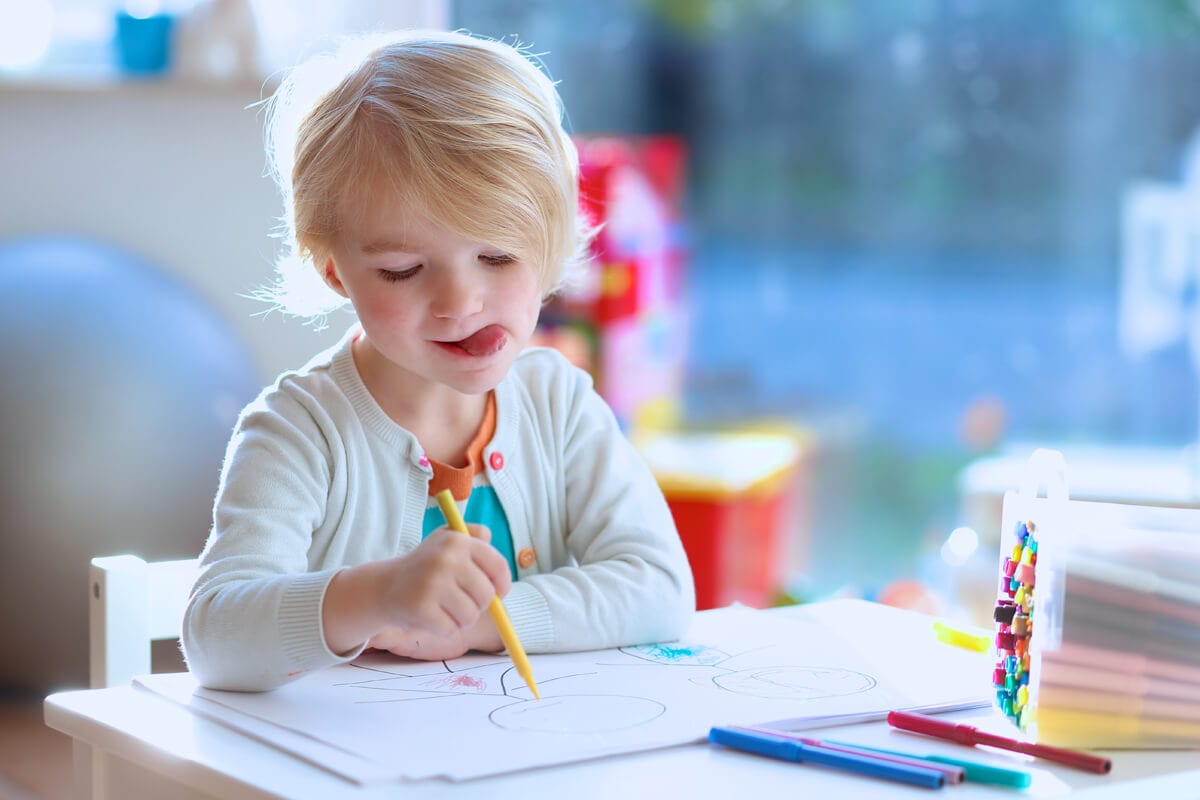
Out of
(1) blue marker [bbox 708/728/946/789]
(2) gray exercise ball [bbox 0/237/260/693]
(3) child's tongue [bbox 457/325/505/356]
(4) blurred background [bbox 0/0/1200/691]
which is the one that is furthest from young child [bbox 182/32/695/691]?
(4) blurred background [bbox 0/0/1200/691]

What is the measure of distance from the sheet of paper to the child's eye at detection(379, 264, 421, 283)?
0.63 ft

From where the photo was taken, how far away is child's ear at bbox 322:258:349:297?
791mm

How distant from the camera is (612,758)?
56cm

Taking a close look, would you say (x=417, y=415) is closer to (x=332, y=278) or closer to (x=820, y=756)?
(x=332, y=278)

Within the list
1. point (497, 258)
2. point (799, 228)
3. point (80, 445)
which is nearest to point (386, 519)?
point (497, 258)

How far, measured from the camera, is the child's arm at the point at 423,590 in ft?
1.94

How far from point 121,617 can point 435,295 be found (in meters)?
0.26

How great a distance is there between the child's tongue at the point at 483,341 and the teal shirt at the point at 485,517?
0.36ft

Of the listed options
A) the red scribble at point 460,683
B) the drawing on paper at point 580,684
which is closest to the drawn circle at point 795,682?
the drawing on paper at point 580,684

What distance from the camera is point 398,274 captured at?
28.9 inches

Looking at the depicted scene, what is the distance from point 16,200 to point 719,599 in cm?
108

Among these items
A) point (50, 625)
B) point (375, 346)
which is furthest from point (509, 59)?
point (50, 625)

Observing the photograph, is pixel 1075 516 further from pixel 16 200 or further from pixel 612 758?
pixel 16 200

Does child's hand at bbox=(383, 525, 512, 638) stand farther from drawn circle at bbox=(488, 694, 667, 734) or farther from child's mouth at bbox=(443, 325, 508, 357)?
child's mouth at bbox=(443, 325, 508, 357)
